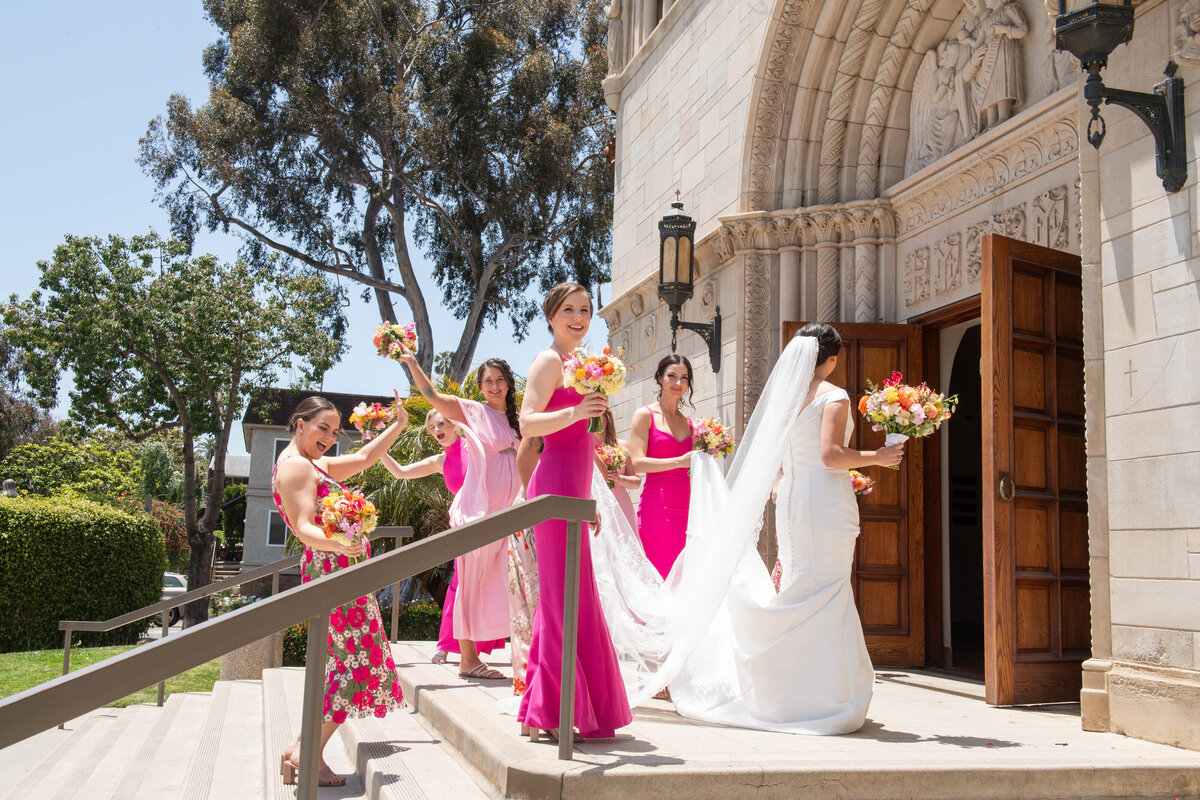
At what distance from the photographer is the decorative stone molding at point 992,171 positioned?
7.12 m

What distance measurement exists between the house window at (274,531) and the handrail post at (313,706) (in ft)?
133

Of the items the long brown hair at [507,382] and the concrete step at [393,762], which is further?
the long brown hair at [507,382]

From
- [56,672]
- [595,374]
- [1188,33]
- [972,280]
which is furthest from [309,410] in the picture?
[56,672]

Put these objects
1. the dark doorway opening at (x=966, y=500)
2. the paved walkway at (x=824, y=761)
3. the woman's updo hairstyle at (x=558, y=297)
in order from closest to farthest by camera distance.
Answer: the paved walkway at (x=824, y=761), the woman's updo hairstyle at (x=558, y=297), the dark doorway opening at (x=966, y=500)

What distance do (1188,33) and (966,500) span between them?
9.10 meters

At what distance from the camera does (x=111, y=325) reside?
26.0 metres

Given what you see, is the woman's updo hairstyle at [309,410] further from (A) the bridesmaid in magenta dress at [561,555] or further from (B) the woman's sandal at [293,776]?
(B) the woman's sandal at [293,776]

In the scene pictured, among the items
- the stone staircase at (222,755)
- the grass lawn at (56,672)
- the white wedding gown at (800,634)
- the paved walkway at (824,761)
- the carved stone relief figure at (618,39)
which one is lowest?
the grass lawn at (56,672)

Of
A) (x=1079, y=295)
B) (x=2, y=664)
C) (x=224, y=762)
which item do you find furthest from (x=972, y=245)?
(x=2, y=664)

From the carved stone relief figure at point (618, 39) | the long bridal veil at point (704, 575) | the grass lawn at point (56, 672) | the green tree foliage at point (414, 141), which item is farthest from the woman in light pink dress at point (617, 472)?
the green tree foliage at point (414, 141)

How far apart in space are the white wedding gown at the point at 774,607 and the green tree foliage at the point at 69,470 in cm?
2627

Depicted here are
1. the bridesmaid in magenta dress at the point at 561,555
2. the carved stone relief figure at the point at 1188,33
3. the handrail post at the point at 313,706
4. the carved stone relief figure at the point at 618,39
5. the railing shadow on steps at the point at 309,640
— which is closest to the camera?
the railing shadow on steps at the point at 309,640

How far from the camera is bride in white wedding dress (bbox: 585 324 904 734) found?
5094 mm

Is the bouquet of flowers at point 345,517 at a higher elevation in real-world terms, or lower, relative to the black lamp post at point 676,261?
lower
